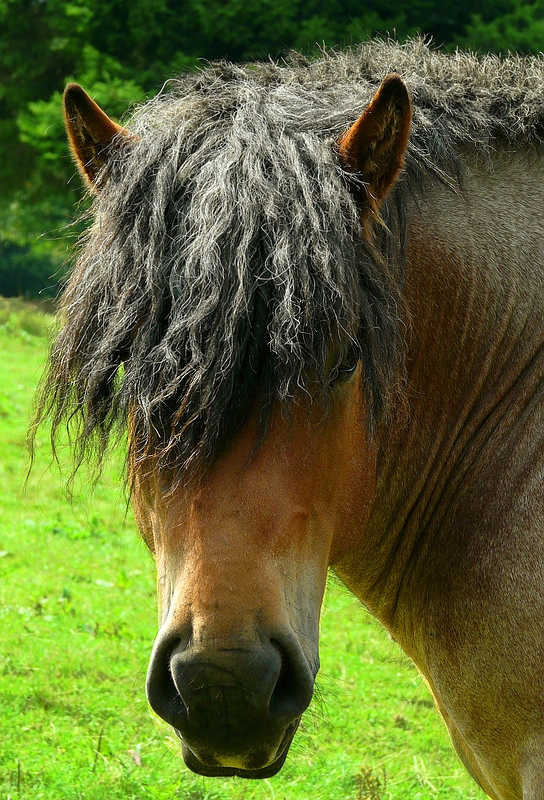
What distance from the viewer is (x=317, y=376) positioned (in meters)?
2.29

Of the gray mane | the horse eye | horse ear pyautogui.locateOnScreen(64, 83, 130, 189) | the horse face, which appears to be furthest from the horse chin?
horse ear pyautogui.locateOnScreen(64, 83, 130, 189)

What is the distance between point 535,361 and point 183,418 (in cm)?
124

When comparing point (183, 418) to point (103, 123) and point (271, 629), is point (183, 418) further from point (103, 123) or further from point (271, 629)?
point (103, 123)

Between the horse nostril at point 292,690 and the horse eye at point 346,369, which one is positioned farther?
the horse eye at point 346,369

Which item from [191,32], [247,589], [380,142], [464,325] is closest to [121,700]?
[247,589]

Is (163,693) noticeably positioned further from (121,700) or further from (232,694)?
(121,700)

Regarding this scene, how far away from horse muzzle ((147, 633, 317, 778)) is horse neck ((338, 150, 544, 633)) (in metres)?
0.83

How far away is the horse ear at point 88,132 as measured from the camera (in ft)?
8.64

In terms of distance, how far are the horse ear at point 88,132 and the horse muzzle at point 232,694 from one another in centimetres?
158

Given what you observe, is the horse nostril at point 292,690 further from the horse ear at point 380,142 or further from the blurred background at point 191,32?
the blurred background at point 191,32

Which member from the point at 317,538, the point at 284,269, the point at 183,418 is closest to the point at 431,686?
the point at 317,538

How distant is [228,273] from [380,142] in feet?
2.16

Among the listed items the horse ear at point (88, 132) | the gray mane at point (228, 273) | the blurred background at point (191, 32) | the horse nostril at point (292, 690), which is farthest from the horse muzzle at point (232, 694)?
the blurred background at point (191, 32)

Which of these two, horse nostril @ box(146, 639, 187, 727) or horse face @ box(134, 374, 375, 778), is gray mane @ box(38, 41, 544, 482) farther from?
horse nostril @ box(146, 639, 187, 727)
